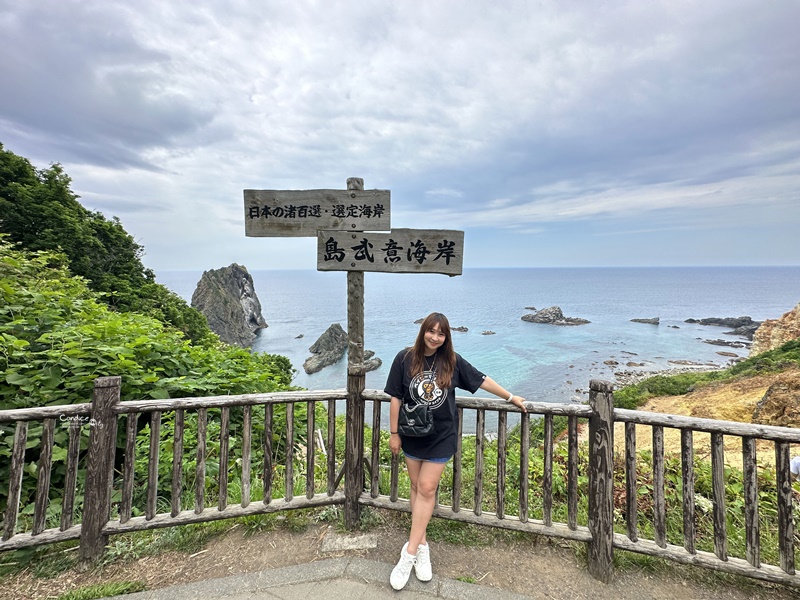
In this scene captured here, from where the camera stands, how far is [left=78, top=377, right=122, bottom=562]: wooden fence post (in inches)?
104

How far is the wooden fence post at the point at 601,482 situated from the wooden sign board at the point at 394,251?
1.46m

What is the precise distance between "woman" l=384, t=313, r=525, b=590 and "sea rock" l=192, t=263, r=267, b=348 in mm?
48566

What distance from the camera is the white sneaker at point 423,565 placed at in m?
2.49

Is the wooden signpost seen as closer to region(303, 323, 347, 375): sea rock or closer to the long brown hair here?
the long brown hair

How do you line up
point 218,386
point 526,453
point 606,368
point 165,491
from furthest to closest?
1. point 606,368
2. point 218,386
3. point 165,491
4. point 526,453

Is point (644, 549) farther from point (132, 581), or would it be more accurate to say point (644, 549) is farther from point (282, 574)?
point (132, 581)

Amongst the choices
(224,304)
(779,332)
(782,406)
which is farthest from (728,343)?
(224,304)

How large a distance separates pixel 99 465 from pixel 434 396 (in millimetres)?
2546

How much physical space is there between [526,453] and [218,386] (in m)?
3.46

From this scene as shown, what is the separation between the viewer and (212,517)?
9.43 ft

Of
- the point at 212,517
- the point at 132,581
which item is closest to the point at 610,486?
the point at 212,517

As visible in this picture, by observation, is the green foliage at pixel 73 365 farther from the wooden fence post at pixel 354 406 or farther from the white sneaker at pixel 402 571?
the white sneaker at pixel 402 571

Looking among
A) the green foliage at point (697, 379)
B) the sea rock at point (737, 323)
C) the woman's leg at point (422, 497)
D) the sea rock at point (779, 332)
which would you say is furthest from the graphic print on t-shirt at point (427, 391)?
the sea rock at point (737, 323)

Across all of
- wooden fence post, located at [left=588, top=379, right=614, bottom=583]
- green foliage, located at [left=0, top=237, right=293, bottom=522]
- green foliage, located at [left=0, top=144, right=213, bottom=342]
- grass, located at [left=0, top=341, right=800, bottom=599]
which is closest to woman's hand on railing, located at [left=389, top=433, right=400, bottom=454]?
grass, located at [left=0, top=341, right=800, bottom=599]
